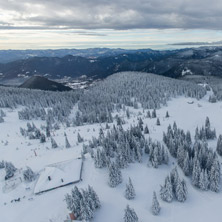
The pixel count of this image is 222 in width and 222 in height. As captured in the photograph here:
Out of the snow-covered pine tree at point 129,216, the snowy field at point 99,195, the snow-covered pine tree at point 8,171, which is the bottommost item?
the snowy field at point 99,195

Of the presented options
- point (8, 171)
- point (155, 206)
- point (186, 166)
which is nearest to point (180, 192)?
point (155, 206)

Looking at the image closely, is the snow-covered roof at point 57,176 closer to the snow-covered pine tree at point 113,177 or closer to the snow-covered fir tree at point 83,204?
the snow-covered pine tree at point 113,177

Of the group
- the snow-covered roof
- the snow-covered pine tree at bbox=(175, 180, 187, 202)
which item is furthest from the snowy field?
the snow-covered roof

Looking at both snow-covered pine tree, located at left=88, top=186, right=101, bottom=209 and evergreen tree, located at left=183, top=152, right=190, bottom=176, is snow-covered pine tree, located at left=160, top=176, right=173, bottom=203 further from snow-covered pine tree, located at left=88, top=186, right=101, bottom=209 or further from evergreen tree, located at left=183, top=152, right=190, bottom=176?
snow-covered pine tree, located at left=88, top=186, right=101, bottom=209

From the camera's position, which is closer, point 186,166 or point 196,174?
point 196,174

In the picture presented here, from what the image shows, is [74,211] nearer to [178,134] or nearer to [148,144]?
[148,144]

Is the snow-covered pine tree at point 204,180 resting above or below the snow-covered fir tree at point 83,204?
below

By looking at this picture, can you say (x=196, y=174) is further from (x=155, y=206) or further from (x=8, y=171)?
(x=8, y=171)

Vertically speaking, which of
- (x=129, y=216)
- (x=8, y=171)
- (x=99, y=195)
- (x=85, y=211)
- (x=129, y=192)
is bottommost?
(x=99, y=195)

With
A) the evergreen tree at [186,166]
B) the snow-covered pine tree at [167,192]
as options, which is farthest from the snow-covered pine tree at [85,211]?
the evergreen tree at [186,166]

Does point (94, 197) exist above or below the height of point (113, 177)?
above

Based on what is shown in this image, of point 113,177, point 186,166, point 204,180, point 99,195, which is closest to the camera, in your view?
point 99,195
